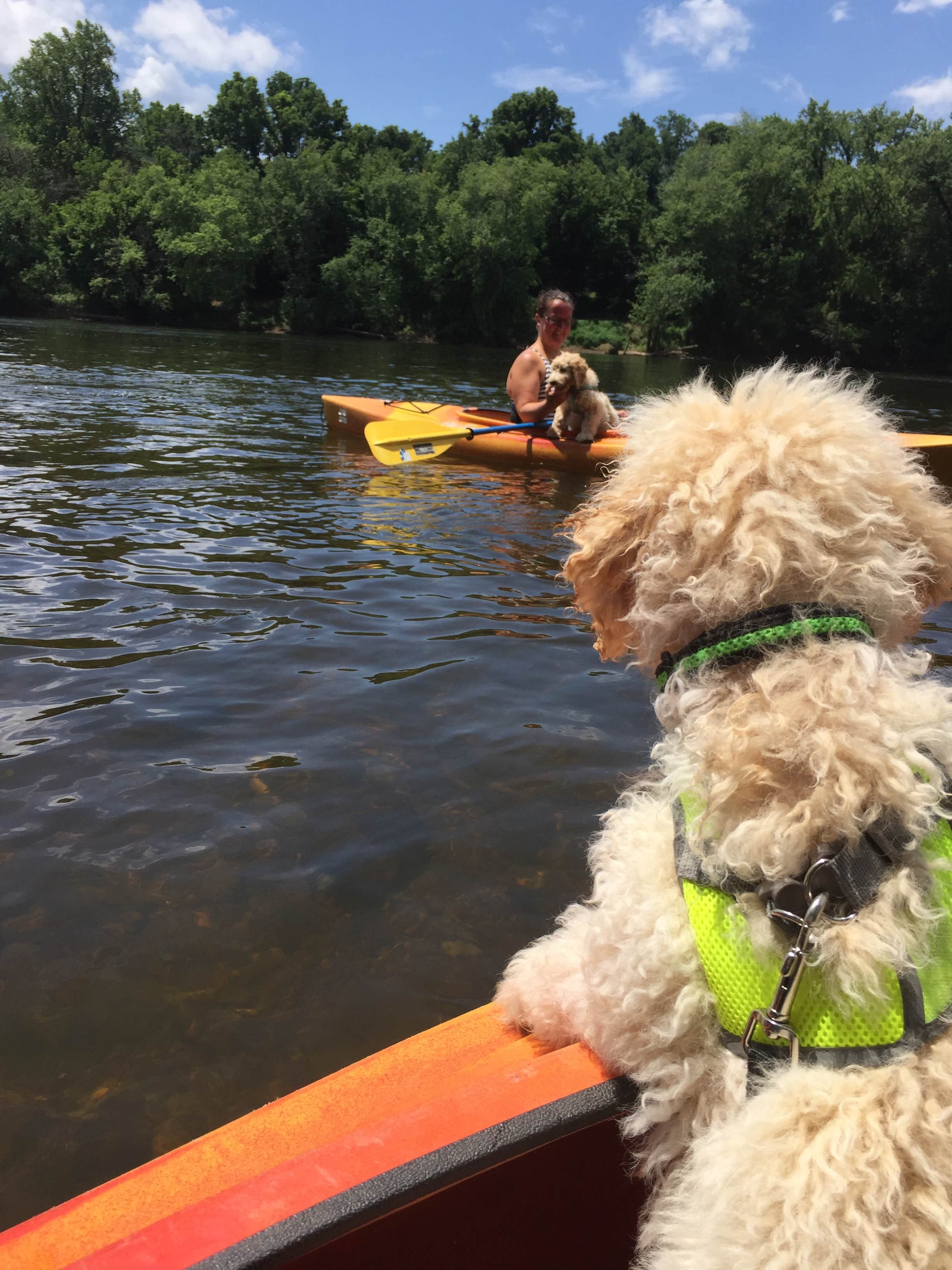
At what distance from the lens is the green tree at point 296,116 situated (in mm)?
83312

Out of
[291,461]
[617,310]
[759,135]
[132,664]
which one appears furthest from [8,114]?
[132,664]

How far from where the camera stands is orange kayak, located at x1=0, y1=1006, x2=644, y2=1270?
141 cm

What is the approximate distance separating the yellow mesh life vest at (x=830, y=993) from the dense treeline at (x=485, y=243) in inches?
1964

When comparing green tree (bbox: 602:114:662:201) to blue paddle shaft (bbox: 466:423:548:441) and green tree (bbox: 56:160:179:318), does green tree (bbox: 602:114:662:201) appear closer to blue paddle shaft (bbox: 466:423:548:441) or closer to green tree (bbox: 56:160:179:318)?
green tree (bbox: 56:160:179:318)

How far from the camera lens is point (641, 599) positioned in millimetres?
1705

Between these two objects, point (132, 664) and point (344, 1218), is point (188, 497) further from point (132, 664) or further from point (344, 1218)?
point (344, 1218)

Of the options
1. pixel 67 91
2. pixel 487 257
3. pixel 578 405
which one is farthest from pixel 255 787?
pixel 67 91

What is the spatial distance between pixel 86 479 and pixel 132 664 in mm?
4945

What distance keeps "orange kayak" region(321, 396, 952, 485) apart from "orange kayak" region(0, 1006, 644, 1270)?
8387 millimetres

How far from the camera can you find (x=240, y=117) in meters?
83.7

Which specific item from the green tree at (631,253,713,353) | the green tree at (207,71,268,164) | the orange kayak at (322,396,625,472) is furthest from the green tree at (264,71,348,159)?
the orange kayak at (322,396,625,472)

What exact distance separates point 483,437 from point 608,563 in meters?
9.91

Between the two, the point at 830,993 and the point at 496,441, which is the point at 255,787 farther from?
the point at 496,441

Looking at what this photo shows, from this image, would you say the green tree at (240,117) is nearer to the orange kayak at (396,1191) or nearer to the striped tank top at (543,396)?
the striped tank top at (543,396)
